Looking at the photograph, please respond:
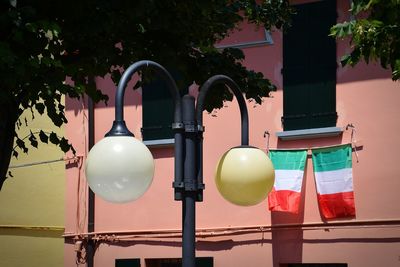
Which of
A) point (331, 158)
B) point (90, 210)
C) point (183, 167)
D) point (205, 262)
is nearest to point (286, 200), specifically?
point (331, 158)

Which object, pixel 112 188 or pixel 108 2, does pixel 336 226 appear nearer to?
pixel 108 2

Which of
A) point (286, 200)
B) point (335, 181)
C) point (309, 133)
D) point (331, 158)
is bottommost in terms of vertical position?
point (286, 200)

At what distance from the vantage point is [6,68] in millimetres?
8781

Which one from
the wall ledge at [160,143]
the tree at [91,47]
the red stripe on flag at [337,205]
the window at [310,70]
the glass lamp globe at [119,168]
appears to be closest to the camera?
the glass lamp globe at [119,168]

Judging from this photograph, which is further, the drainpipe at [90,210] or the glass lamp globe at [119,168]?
the drainpipe at [90,210]

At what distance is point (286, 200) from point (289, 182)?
304mm

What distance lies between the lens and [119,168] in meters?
5.73

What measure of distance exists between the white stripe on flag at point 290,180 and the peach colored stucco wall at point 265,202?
0.20 metres

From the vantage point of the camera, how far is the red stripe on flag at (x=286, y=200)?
577 inches

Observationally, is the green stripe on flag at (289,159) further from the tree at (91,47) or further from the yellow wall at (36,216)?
the yellow wall at (36,216)

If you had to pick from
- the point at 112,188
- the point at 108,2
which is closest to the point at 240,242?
the point at 108,2

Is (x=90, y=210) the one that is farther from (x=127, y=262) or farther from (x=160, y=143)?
(x=160, y=143)

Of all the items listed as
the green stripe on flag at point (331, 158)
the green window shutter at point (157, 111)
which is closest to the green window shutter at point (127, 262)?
the green window shutter at point (157, 111)

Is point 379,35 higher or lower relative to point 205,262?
higher
